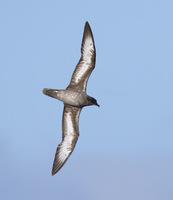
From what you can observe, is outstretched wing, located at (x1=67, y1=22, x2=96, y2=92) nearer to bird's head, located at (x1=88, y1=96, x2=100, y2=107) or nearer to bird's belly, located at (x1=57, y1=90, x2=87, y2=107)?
bird's belly, located at (x1=57, y1=90, x2=87, y2=107)

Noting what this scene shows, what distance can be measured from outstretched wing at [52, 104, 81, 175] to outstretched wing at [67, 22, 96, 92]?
1403 mm

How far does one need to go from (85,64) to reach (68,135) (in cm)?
400

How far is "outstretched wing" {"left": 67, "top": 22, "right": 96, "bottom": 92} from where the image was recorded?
2578 cm

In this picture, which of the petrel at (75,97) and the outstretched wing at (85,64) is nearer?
the petrel at (75,97)

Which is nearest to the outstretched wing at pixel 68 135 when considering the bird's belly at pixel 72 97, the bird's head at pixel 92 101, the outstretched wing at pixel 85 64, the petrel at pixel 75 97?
the petrel at pixel 75 97

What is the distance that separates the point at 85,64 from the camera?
25.9 meters

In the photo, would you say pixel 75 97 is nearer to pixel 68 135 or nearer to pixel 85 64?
pixel 85 64

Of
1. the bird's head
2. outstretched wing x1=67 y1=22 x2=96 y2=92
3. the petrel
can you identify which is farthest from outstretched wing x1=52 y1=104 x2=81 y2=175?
outstretched wing x1=67 y1=22 x2=96 y2=92

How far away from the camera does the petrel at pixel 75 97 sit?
25.6m

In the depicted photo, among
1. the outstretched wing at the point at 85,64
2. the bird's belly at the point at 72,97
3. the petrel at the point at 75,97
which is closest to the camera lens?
the bird's belly at the point at 72,97

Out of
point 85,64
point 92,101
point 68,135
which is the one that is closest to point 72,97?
point 92,101

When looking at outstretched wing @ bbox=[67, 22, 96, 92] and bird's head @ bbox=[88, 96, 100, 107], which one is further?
bird's head @ bbox=[88, 96, 100, 107]

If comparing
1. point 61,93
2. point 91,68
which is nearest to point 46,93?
point 61,93

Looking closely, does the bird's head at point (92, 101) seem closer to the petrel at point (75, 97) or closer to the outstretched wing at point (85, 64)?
the petrel at point (75, 97)
